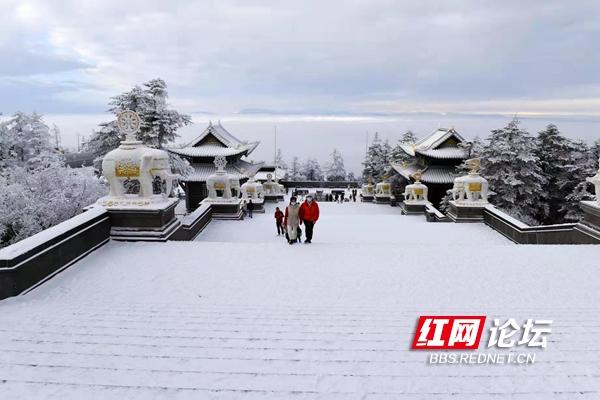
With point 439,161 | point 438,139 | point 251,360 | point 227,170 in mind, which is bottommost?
point 227,170

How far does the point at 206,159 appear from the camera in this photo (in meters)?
34.8

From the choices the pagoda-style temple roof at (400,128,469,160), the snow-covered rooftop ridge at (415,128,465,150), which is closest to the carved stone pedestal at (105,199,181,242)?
the pagoda-style temple roof at (400,128,469,160)

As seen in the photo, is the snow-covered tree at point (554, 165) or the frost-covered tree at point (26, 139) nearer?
the frost-covered tree at point (26, 139)

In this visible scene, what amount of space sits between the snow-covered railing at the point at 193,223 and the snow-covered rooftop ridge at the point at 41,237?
2188 millimetres

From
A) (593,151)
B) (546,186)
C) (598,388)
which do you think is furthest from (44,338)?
(593,151)

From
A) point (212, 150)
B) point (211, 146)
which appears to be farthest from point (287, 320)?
point (211, 146)

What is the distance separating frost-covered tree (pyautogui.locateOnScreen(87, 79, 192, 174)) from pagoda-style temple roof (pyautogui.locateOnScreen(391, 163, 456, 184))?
17782mm

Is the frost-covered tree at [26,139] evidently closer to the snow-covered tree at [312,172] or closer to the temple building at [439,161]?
the temple building at [439,161]

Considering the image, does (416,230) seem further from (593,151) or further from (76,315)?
(593,151)

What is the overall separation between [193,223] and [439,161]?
86.9 ft

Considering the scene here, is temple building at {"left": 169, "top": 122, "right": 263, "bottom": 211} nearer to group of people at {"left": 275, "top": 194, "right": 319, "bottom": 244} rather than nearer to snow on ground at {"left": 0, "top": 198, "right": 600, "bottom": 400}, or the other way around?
group of people at {"left": 275, "top": 194, "right": 319, "bottom": 244}

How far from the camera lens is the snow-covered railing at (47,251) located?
6078 millimetres

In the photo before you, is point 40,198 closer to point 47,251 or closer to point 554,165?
point 47,251

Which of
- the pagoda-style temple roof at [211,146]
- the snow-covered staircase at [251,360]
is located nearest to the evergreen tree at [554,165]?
the pagoda-style temple roof at [211,146]
